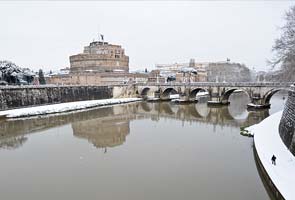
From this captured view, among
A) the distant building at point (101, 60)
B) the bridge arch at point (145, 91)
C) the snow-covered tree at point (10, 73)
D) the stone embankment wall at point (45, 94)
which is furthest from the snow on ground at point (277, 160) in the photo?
the distant building at point (101, 60)

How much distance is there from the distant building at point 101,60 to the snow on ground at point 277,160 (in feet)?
178

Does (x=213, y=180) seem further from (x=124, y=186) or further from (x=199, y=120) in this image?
(x=199, y=120)

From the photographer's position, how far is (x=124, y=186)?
959 cm

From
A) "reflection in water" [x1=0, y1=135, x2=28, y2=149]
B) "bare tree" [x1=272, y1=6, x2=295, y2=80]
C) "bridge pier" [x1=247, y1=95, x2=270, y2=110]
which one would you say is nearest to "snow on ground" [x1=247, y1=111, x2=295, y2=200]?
"bare tree" [x1=272, y1=6, x2=295, y2=80]

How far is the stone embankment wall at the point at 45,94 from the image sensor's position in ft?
104

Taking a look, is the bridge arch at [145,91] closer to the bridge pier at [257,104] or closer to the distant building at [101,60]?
the distant building at [101,60]

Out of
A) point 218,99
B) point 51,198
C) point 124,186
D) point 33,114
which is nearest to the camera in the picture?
point 51,198

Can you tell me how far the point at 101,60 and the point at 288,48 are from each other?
168 feet

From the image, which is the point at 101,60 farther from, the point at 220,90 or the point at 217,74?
the point at 220,90

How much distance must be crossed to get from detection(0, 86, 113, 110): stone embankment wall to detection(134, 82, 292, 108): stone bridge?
9034mm

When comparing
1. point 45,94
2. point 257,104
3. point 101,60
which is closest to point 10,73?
point 45,94

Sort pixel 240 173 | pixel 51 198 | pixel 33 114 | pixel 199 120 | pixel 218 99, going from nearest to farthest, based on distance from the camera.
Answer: pixel 51 198, pixel 240 173, pixel 199 120, pixel 33 114, pixel 218 99

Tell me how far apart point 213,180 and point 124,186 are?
3404 mm

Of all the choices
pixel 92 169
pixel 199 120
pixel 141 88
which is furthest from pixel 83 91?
pixel 92 169
